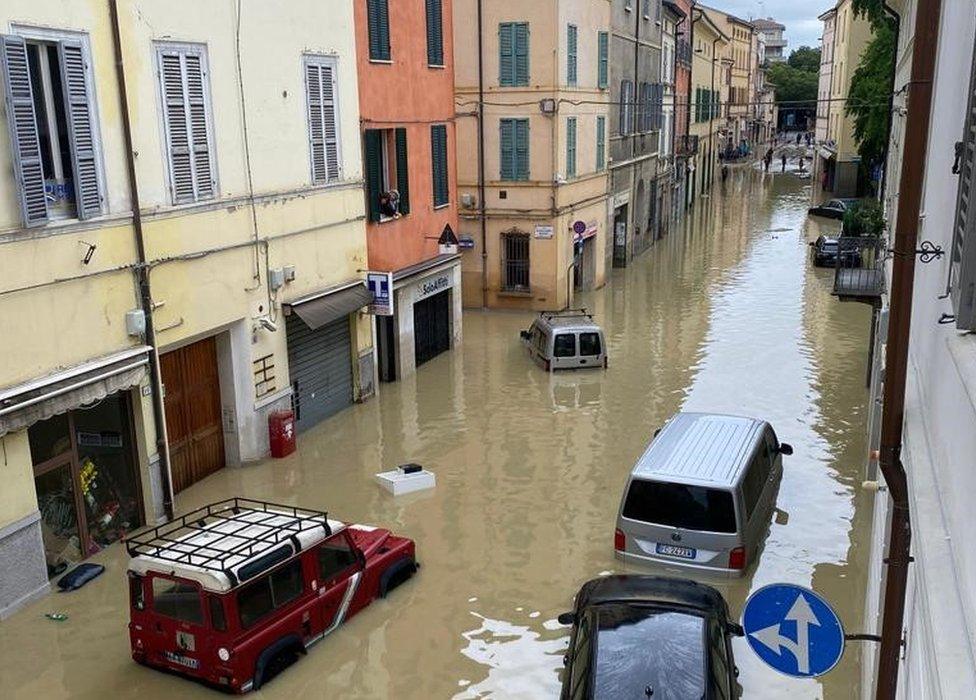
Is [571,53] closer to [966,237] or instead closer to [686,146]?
[966,237]

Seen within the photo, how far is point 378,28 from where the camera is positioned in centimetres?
1870

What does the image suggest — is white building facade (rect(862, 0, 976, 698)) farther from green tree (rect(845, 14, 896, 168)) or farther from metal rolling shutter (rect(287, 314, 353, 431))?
green tree (rect(845, 14, 896, 168))

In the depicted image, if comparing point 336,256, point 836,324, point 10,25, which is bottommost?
point 836,324

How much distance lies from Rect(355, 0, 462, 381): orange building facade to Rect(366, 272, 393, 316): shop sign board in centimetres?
3

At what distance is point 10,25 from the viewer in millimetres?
10312

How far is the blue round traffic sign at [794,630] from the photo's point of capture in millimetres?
5477

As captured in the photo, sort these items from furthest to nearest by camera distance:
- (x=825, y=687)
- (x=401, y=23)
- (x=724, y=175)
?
(x=724, y=175) < (x=401, y=23) < (x=825, y=687)

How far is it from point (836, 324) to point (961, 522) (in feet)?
76.6

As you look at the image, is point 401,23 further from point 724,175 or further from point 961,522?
point 724,175

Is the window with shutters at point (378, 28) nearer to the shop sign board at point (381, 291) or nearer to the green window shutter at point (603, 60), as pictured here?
the shop sign board at point (381, 291)

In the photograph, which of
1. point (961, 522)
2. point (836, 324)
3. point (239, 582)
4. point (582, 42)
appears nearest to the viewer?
point (961, 522)

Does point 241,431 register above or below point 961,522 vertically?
below

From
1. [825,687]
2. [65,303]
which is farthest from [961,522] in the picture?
[65,303]

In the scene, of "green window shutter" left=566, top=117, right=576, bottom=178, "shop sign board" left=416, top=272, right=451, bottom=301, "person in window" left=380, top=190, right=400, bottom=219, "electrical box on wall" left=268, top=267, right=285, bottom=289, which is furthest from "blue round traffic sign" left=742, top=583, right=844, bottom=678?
"green window shutter" left=566, top=117, right=576, bottom=178
